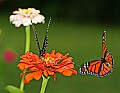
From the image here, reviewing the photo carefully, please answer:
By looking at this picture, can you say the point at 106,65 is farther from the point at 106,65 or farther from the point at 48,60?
the point at 48,60

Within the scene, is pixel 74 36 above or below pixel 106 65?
above

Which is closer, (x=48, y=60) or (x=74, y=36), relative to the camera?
(x=48, y=60)

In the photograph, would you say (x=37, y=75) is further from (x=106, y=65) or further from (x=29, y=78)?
(x=106, y=65)

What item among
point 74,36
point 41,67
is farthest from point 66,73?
point 74,36

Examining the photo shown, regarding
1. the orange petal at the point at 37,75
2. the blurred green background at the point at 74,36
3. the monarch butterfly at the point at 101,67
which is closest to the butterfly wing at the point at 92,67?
the monarch butterfly at the point at 101,67

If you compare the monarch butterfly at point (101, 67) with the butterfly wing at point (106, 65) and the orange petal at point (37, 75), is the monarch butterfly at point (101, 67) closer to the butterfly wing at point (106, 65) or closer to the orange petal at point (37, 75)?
the butterfly wing at point (106, 65)

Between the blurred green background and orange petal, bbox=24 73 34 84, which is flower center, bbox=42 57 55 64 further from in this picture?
the blurred green background

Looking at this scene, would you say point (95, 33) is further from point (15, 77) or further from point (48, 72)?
point (48, 72)


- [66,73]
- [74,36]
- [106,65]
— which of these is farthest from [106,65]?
[74,36]

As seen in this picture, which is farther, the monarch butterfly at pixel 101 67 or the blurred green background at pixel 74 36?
the blurred green background at pixel 74 36
